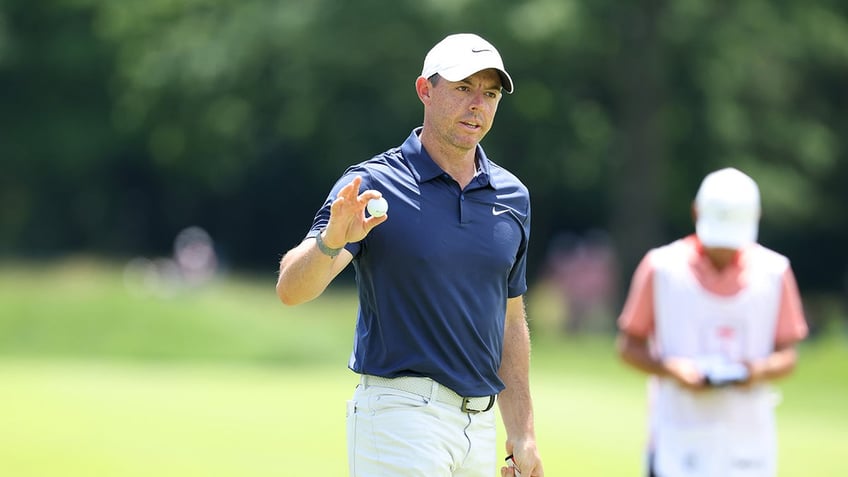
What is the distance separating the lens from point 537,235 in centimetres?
4659

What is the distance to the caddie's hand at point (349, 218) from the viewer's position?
4.86m

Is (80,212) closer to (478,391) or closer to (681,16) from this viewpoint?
(681,16)

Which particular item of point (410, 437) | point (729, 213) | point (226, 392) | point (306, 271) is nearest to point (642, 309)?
point (729, 213)

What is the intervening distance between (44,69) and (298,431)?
41601 mm

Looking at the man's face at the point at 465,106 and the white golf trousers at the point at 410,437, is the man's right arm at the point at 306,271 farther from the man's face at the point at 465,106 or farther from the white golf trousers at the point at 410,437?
the man's face at the point at 465,106

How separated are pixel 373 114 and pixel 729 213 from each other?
118ft

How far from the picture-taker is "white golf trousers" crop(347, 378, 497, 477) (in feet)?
17.1

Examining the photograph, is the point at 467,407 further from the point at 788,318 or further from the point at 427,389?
the point at 788,318

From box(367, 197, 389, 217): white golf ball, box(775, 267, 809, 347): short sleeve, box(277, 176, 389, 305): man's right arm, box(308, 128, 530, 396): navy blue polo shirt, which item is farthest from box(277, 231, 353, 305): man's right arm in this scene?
box(775, 267, 809, 347): short sleeve

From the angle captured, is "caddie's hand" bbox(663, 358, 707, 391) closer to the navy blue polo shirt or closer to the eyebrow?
the navy blue polo shirt

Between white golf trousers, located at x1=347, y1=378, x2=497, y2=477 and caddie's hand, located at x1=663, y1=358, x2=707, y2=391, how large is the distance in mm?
1357

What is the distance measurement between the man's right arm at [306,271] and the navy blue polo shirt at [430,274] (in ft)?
0.34

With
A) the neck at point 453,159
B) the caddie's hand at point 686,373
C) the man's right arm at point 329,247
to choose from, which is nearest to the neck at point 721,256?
the caddie's hand at point 686,373

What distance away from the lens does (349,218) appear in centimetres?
486
